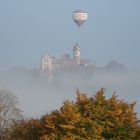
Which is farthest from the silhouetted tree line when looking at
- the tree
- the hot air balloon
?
the hot air balloon

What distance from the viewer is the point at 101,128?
116 feet

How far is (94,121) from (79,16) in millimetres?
97188

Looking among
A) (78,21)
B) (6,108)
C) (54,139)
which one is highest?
(78,21)

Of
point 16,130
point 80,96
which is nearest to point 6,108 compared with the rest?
point 16,130

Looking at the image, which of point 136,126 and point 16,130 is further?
point 16,130

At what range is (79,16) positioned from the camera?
132000 mm

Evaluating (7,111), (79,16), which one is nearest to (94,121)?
(7,111)

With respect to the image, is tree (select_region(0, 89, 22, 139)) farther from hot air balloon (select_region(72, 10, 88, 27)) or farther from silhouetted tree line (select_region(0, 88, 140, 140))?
hot air balloon (select_region(72, 10, 88, 27))

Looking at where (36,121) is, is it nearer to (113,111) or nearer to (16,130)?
(16,130)

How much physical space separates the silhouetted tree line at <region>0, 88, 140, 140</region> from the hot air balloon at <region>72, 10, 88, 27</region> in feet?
303

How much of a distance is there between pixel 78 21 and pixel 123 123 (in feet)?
311

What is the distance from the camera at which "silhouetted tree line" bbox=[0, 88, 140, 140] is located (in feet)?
116

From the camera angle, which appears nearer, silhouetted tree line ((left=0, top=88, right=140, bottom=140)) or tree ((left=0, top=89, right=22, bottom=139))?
silhouetted tree line ((left=0, top=88, right=140, bottom=140))

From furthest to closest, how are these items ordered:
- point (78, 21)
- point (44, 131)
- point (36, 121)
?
point (78, 21)
point (36, 121)
point (44, 131)
